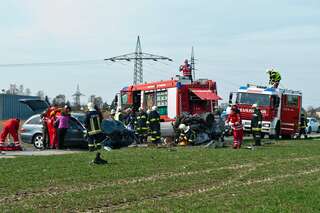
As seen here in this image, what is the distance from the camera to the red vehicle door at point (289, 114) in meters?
33.2

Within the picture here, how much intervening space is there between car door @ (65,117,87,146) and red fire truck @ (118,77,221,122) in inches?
245

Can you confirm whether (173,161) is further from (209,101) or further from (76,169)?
(209,101)

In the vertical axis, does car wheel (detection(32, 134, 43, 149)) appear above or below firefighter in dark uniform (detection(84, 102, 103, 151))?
below

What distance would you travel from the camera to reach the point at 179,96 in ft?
94.5

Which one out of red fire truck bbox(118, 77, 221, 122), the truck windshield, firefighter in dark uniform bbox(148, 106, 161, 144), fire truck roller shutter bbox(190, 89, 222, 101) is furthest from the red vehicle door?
firefighter in dark uniform bbox(148, 106, 161, 144)

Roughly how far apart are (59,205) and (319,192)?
14.2 feet

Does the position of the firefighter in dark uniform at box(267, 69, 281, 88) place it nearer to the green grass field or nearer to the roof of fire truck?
the roof of fire truck

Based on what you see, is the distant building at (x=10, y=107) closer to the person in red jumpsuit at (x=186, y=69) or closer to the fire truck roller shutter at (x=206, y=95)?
the person in red jumpsuit at (x=186, y=69)

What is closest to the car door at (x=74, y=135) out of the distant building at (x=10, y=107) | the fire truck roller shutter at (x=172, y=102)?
the fire truck roller shutter at (x=172, y=102)

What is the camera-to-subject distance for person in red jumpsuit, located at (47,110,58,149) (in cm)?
2327

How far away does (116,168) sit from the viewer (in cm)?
1455

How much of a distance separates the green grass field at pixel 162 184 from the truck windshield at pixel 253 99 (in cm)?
1438

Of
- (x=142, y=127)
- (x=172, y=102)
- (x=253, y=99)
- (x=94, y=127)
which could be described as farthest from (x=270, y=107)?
(x=94, y=127)

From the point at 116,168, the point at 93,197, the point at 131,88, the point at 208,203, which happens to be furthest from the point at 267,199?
the point at 131,88
